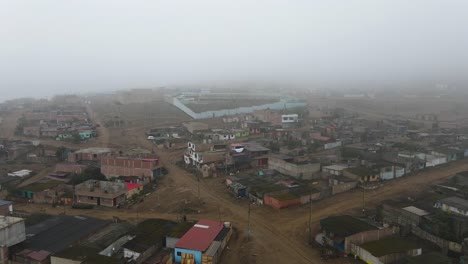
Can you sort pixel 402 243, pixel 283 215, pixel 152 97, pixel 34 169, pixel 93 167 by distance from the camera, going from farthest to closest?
pixel 152 97 → pixel 34 169 → pixel 93 167 → pixel 283 215 → pixel 402 243

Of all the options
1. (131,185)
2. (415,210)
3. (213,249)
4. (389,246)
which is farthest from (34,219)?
(415,210)

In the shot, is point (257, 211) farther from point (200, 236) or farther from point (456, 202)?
point (456, 202)

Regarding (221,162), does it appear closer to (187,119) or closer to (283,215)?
(283,215)

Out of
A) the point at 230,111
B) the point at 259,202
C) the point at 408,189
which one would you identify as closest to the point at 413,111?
the point at 230,111

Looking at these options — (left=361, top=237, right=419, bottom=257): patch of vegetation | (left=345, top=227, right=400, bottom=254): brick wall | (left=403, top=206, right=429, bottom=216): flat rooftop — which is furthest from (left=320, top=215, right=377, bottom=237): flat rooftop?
(left=403, top=206, right=429, bottom=216): flat rooftop

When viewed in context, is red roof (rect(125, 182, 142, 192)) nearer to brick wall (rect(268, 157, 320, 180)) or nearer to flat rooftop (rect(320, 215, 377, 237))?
brick wall (rect(268, 157, 320, 180))

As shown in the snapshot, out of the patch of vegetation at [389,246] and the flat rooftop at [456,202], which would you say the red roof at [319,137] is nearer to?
the flat rooftop at [456,202]

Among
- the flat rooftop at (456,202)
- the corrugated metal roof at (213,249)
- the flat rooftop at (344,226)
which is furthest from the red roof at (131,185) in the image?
the flat rooftop at (456,202)
